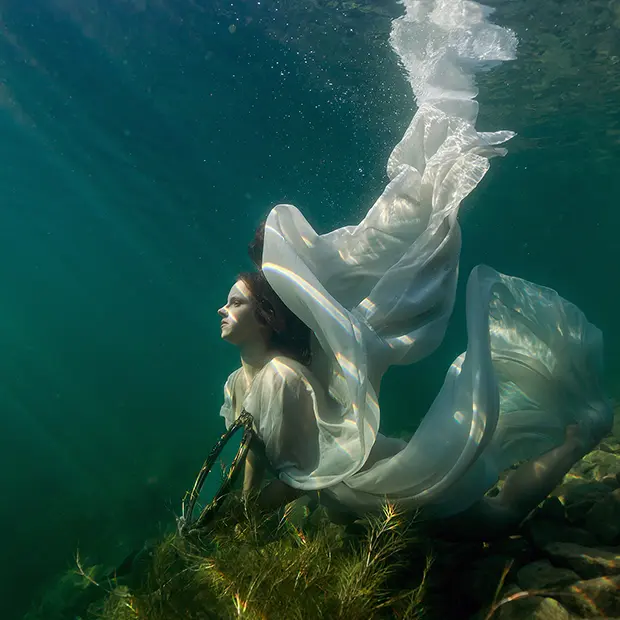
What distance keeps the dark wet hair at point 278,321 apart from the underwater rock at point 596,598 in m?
2.05

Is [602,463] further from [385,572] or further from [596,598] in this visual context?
[385,572]

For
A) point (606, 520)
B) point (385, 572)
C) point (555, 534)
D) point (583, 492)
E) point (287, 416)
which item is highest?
point (287, 416)

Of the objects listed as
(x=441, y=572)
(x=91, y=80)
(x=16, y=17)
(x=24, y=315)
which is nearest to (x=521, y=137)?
(x=91, y=80)

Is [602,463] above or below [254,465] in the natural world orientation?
below

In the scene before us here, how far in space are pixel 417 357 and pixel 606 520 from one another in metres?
1.47

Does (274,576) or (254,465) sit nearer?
(274,576)

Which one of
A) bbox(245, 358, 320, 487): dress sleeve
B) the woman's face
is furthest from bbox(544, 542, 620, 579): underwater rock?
the woman's face

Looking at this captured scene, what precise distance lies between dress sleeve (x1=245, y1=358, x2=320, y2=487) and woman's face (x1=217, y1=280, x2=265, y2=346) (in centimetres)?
38

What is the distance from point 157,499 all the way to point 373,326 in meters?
15.9

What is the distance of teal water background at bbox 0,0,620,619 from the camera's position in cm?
1192

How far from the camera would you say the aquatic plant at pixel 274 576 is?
1914mm

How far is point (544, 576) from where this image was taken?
85.7 inches

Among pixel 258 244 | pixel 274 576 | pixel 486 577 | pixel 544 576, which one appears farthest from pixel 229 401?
pixel 544 576

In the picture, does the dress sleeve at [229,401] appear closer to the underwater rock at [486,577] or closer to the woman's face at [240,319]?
the woman's face at [240,319]
